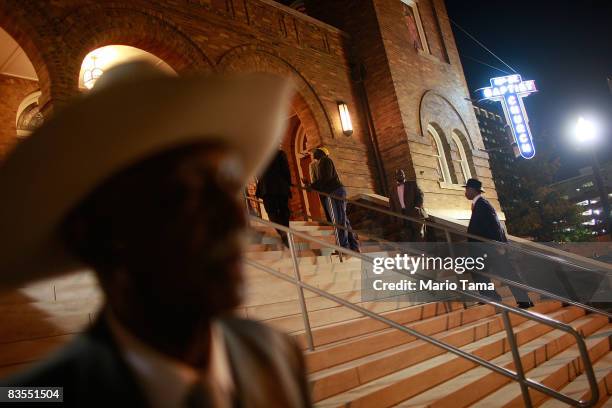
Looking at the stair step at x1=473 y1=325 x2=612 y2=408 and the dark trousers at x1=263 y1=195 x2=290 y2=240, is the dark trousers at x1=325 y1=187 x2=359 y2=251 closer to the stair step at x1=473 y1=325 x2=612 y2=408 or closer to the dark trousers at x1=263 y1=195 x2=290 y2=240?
the dark trousers at x1=263 y1=195 x2=290 y2=240

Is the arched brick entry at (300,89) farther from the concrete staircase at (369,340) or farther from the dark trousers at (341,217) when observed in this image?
the concrete staircase at (369,340)

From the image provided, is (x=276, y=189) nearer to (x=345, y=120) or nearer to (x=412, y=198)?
(x=412, y=198)

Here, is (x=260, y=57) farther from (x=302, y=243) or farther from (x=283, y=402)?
(x=283, y=402)

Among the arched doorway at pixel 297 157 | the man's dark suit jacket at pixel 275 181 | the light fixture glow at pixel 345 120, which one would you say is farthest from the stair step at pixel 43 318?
the arched doorway at pixel 297 157

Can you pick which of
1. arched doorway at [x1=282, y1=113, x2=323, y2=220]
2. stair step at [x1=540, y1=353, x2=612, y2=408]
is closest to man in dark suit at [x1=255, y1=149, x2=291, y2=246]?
stair step at [x1=540, y1=353, x2=612, y2=408]

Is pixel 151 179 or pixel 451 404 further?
pixel 451 404

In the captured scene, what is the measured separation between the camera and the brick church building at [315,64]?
603 centimetres

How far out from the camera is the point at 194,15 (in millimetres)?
7723

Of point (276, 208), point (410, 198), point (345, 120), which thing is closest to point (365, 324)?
point (276, 208)

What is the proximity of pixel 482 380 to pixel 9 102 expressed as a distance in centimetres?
948

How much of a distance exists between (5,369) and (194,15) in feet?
22.7

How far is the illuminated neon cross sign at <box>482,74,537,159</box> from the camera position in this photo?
12.8 meters

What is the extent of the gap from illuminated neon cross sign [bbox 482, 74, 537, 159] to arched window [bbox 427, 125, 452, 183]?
9.97ft

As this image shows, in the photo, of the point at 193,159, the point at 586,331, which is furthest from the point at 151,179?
the point at 586,331
